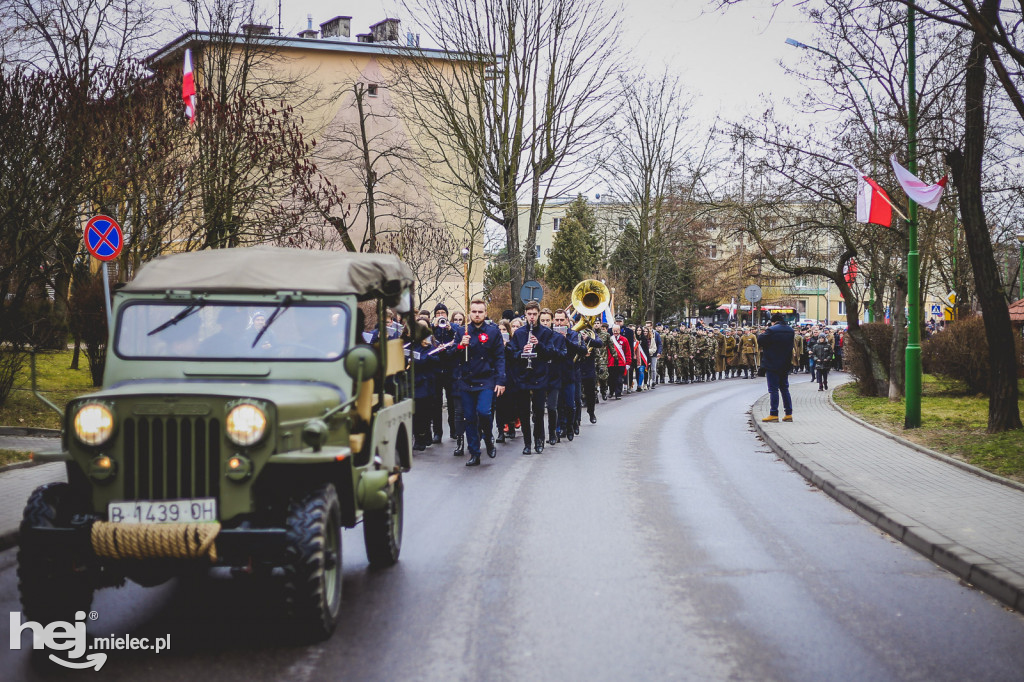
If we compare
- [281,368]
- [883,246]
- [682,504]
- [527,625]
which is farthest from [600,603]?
[883,246]

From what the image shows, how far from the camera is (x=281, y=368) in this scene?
628 cm

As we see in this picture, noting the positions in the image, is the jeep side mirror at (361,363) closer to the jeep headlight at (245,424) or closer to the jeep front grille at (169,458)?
the jeep headlight at (245,424)

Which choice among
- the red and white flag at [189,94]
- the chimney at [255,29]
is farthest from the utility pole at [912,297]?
the chimney at [255,29]

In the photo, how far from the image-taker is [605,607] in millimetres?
6285

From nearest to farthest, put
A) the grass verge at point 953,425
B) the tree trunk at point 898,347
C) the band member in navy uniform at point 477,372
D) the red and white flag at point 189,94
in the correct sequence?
the grass verge at point 953,425 → the band member in navy uniform at point 477,372 → the red and white flag at point 189,94 → the tree trunk at point 898,347

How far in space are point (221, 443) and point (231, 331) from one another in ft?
3.83

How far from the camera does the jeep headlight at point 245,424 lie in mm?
5422

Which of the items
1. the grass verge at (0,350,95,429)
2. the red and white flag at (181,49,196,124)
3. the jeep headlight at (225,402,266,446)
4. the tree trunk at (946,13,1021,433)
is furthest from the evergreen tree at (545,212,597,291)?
the jeep headlight at (225,402,266,446)

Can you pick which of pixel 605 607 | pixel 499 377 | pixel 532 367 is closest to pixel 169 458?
pixel 605 607

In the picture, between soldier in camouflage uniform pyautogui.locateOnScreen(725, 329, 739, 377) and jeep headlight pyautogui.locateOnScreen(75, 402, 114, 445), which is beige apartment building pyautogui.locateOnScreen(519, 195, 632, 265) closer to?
soldier in camouflage uniform pyautogui.locateOnScreen(725, 329, 739, 377)

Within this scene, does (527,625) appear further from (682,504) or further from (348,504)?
(682,504)

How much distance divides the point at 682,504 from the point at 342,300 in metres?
5.04

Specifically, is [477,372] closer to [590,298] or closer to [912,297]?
[912,297]

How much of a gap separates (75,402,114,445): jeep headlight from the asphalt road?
110 cm
